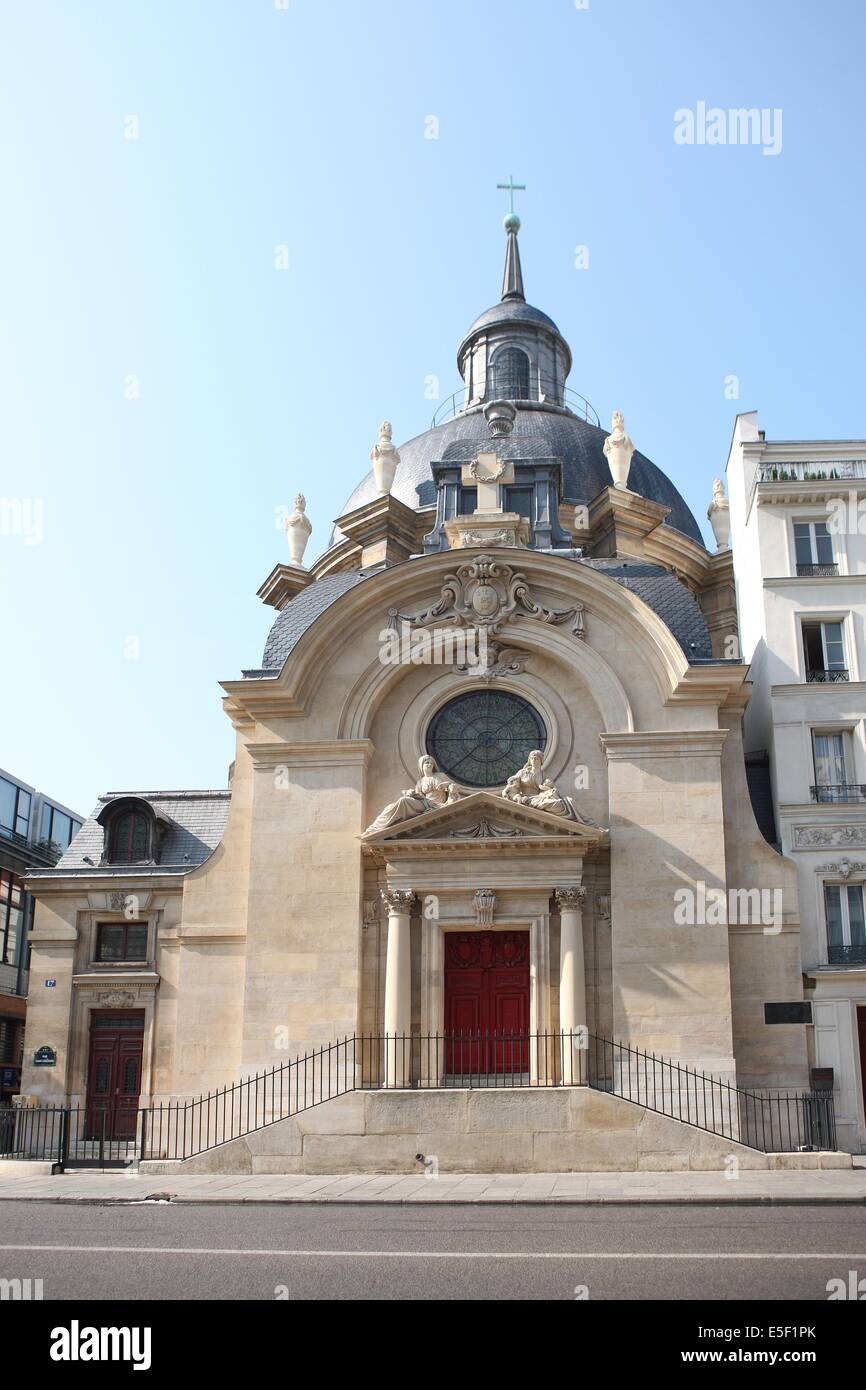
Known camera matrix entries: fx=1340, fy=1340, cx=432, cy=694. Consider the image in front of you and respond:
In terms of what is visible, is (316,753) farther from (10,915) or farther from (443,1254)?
(10,915)

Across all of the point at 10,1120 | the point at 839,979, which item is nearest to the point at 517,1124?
the point at 839,979

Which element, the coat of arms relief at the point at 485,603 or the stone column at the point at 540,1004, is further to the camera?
the coat of arms relief at the point at 485,603

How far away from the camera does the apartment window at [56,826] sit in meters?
54.6

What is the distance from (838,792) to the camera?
29719mm

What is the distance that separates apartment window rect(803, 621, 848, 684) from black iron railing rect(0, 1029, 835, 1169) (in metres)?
9.51

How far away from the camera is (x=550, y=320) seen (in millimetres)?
51219

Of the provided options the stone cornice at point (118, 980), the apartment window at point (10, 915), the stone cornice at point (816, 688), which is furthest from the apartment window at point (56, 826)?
the stone cornice at point (816, 688)

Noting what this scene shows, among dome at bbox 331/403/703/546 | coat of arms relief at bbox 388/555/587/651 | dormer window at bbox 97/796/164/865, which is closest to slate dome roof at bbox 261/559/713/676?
coat of arms relief at bbox 388/555/587/651

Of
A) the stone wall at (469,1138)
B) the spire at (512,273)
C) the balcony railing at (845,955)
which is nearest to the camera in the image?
the stone wall at (469,1138)

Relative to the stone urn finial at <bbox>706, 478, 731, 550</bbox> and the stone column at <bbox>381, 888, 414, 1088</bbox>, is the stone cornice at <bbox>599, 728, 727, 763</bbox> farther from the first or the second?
the stone urn finial at <bbox>706, 478, 731, 550</bbox>

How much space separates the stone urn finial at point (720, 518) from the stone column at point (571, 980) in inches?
755

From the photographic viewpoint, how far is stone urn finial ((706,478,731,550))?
43.8 meters

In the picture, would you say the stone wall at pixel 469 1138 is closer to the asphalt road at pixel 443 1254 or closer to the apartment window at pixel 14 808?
the asphalt road at pixel 443 1254

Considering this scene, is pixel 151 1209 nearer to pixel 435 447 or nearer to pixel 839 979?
pixel 839 979
